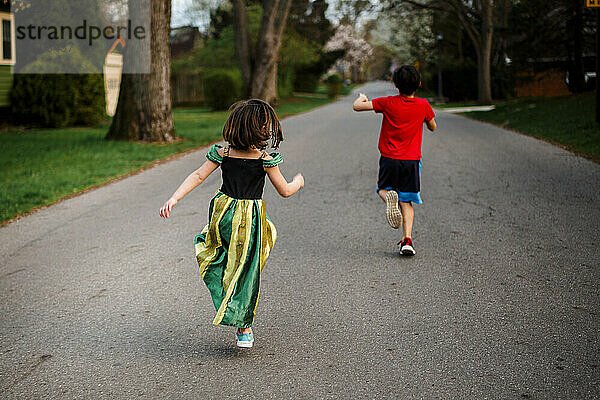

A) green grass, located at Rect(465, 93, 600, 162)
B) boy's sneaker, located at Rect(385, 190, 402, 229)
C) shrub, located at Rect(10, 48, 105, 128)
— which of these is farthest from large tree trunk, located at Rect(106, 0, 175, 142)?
boy's sneaker, located at Rect(385, 190, 402, 229)

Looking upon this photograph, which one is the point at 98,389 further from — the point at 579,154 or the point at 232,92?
the point at 232,92

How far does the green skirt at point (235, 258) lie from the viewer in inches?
146

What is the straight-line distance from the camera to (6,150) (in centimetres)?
1506

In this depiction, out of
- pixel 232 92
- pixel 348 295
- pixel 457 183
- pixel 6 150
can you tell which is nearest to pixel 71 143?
pixel 6 150

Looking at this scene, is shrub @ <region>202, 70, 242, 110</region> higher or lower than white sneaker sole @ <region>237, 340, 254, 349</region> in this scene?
higher

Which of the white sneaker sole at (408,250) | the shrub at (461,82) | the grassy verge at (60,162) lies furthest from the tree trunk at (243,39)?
the white sneaker sole at (408,250)

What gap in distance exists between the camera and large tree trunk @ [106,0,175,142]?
1570cm

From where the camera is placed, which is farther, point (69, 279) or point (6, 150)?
point (6, 150)

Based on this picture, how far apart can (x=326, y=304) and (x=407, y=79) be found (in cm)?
210

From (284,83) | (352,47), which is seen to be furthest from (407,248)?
(352,47)

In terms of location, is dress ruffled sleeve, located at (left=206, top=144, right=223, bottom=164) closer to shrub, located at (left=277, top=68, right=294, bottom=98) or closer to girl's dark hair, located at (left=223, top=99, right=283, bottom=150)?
girl's dark hair, located at (left=223, top=99, right=283, bottom=150)

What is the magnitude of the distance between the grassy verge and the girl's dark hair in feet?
16.9

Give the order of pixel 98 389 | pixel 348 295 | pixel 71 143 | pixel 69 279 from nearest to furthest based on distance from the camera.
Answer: pixel 98 389, pixel 348 295, pixel 69 279, pixel 71 143

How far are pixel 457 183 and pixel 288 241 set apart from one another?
3926 millimetres
